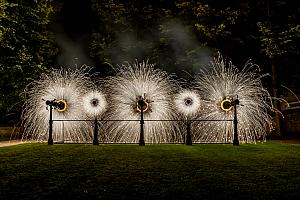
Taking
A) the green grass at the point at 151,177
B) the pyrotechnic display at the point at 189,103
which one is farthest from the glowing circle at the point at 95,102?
the green grass at the point at 151,177

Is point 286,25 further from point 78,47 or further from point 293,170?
point 293,170

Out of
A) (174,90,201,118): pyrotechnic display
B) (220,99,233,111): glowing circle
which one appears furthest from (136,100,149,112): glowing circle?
(220,99,233,111): glowing circle

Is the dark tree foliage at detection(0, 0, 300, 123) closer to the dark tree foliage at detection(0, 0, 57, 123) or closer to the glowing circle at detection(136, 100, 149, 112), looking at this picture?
the dark tree foliage at detection(0, 0, 57, 123)

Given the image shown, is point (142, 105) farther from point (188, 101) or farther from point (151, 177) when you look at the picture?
point (151, 177)

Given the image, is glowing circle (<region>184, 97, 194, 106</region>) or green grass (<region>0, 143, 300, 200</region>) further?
glowing circle (<region>184, 97, 194, 106</region>)

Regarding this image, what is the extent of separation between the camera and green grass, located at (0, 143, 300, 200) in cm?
684

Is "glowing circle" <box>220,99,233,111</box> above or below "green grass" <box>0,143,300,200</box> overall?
above

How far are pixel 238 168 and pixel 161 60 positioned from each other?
17163 mm

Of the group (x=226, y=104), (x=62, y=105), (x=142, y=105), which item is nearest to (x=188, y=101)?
(x=226, y=104)

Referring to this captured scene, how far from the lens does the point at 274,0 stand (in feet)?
84.0

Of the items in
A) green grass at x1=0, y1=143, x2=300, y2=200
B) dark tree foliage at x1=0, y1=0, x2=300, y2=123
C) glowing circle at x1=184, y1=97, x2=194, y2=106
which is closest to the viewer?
green grass at x1=0, y1=143, x2=300, y2=200

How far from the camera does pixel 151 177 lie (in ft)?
27.4

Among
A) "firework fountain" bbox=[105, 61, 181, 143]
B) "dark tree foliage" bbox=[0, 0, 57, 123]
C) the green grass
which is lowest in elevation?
the green grass

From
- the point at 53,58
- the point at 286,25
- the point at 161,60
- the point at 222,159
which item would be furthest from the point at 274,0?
the point at 222,159
